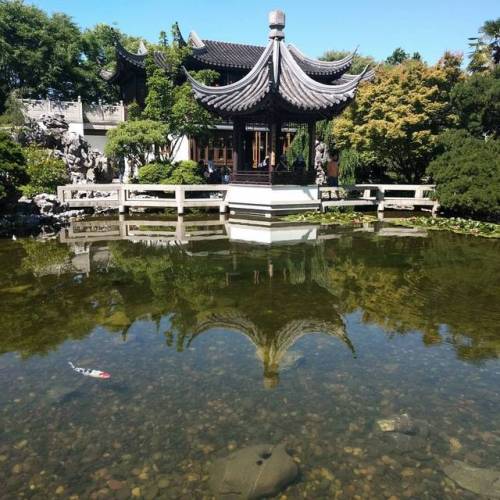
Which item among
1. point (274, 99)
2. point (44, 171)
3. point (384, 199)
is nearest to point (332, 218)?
point (384, 199)

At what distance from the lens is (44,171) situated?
18.0 meters

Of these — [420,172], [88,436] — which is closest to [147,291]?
[88,436]

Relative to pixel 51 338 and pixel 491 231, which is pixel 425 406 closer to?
pixel 51 338

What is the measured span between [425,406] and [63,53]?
Result: 3764 centimetres

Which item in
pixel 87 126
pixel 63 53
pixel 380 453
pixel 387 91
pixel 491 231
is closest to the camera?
pixel 380 453

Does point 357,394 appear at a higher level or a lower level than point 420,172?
lower

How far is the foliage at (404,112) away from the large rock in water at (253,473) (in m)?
17.3

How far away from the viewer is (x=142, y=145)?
66.3 ft

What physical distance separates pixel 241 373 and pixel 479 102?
17879 millimetres

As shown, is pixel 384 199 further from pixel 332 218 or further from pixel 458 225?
pixel 458 225

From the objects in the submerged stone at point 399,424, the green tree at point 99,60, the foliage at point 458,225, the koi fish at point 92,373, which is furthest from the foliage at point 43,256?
the green tree at point 99,60

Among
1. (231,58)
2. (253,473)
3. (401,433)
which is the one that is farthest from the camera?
(231,58)

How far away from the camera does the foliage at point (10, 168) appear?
12.9m

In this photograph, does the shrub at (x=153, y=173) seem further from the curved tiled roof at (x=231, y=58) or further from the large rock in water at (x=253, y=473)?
the large rock in water at (x=253, y=473)
